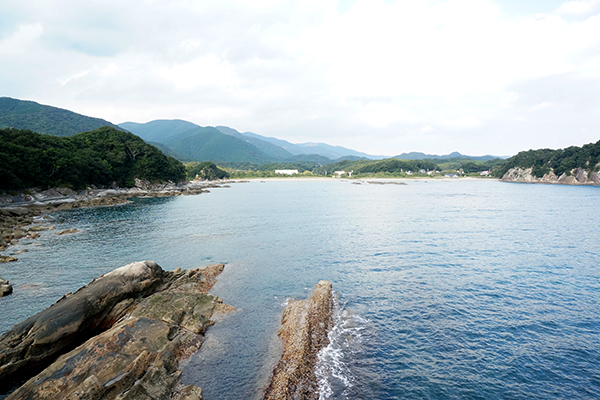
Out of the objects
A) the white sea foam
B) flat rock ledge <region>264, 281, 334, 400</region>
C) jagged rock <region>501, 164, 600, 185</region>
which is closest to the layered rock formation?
jagged rock <region>501, 164, 600, 185</region>

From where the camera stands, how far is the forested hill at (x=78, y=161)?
6216cm

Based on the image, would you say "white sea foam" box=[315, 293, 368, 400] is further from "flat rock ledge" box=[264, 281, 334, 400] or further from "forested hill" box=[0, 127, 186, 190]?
"forested hill" box=[0, 127, 186, 190]

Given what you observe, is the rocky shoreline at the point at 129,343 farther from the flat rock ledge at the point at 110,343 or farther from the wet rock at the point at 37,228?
the wet rock at the point at 37,228

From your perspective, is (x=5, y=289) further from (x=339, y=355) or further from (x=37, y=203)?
(x=37, y=203)

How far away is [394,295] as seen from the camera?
1973 centimetres

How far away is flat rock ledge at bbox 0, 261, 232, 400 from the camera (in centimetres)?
964

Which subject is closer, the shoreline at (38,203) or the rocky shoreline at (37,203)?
the shoreline at (38,203)

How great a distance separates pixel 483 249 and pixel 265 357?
94.9 feet

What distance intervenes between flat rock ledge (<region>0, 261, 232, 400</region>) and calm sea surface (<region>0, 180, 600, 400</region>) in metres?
1.39

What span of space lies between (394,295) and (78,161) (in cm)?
8977

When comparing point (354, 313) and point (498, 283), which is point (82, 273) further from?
point (498, 283)

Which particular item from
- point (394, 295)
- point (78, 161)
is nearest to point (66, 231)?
point (394, 295)

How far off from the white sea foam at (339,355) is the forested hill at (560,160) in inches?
7684

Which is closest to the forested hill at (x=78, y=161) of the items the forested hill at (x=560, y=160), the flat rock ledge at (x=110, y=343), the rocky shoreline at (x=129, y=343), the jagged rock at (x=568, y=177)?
the flat rock ledge at (x=110, y=343)
